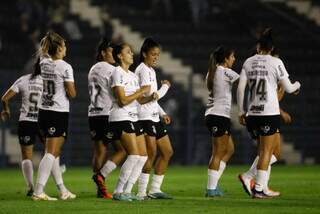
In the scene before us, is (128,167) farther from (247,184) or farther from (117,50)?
(247,184)

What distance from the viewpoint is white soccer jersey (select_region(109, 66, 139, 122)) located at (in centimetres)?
1349

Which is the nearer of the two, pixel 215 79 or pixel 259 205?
pixel 259 205

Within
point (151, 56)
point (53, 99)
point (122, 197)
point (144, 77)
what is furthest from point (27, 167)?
point (151, 56)

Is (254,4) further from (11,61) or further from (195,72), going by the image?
(11,61)

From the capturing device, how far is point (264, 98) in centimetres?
1414

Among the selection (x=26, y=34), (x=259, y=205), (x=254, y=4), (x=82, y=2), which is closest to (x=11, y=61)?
(x=26, y=34)

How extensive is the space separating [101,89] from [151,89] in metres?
0.92

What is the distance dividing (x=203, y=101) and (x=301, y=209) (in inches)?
583

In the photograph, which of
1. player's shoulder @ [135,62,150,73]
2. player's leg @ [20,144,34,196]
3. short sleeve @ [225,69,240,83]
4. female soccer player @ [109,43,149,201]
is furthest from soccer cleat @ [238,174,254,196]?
player's leg @ [20,144,34,196]

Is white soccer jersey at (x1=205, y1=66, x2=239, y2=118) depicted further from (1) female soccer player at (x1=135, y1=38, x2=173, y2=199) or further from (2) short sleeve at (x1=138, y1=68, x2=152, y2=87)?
(2) short sleeve at (x1=138, y1=68, x2=152, y2=87)

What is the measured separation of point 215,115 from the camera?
14867mm

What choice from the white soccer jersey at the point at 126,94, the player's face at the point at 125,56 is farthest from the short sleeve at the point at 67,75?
the player's face at the point at 125,56

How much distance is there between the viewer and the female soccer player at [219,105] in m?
14.8

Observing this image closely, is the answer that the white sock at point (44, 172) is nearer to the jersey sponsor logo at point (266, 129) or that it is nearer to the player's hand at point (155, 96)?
the player's hand at point (155, 96)
